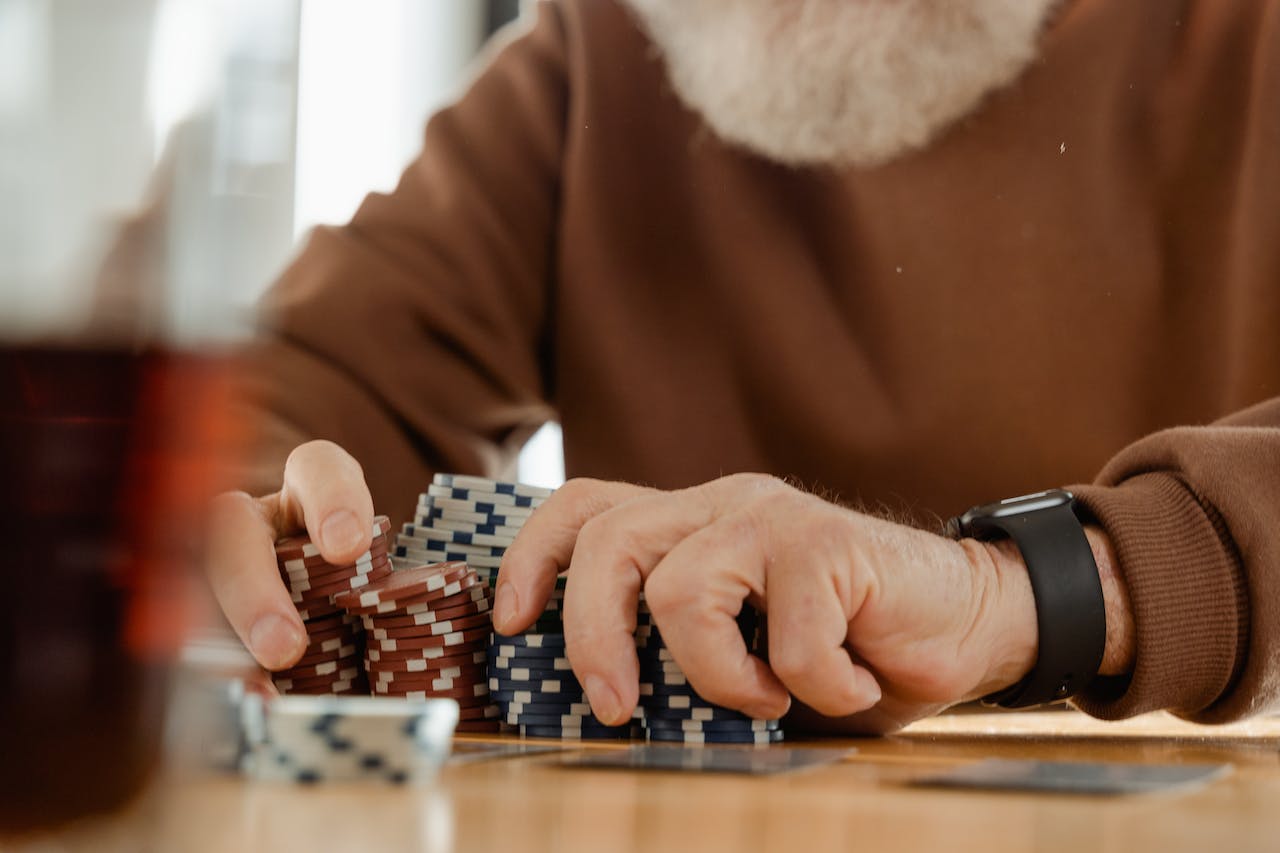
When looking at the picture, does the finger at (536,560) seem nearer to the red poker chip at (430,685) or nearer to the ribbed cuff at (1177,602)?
the red poker chip at (430,685)

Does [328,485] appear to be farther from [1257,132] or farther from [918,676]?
[1257,132]

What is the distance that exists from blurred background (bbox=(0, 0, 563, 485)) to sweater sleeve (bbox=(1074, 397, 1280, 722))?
81 centimetres

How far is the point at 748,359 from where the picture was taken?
7.46 ft

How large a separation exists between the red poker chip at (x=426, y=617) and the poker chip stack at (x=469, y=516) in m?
0.21

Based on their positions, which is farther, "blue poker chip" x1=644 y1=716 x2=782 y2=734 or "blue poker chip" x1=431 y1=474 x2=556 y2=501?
"blue poker chip" x1=431 y1=474 x2=556 y2=501

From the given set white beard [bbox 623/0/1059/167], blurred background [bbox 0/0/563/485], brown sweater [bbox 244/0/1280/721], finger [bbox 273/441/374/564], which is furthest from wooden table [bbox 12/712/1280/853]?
white beard [bbox 623/0/1059/167]

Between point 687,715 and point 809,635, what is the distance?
11cm

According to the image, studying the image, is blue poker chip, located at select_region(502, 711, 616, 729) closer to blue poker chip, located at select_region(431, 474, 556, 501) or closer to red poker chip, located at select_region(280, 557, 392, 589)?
red poker chip, located at select_region(280, 557, 392, 589)

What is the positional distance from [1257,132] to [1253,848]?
197 centimetres

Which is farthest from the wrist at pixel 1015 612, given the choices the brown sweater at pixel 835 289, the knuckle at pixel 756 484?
the brown sweater at pixel 835 289

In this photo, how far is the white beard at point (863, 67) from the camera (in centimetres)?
223

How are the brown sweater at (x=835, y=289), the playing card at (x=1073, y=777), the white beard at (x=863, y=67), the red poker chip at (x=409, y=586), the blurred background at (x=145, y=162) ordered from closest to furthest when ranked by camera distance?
1. the blurred background at (x=145, y=162)
2. the playing card at (x=1073, y=777)
3. the red poker chip at (x=409, y=586)
4. the brown sweater at (x=835, y=289)
5. the white beard at (x=863, y=67)

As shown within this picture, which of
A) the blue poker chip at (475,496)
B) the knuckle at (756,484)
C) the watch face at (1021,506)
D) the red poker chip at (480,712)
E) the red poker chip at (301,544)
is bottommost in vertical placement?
the red poker chip at (480,712)

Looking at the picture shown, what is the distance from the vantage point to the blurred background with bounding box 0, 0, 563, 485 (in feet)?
0.97
